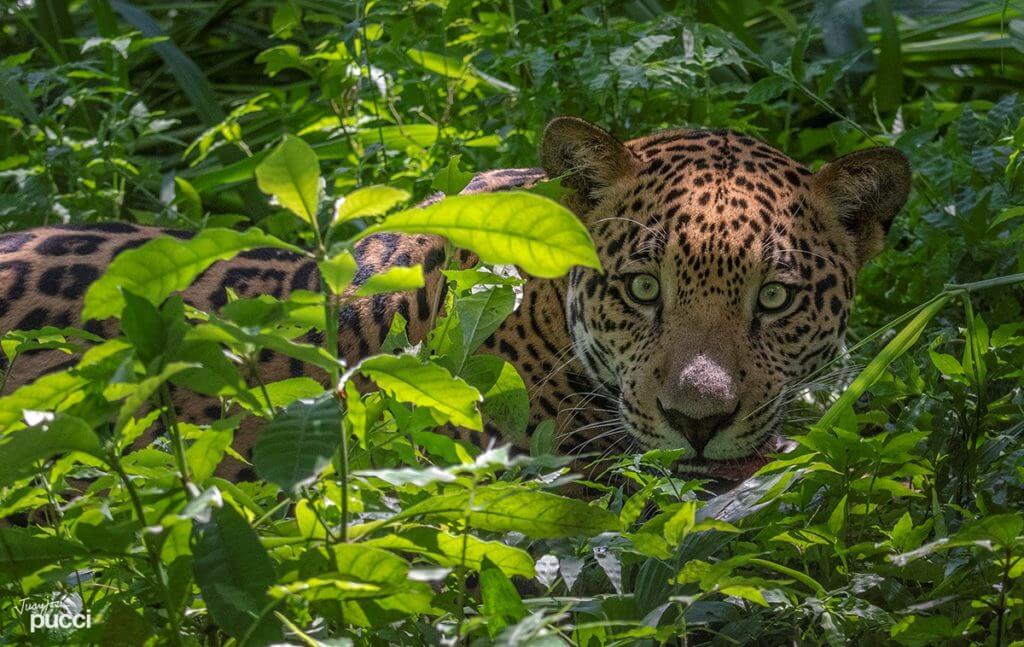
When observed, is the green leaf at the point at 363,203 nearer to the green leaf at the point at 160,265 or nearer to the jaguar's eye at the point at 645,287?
the green leaf at the point at 160,265

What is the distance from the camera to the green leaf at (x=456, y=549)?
2092 millimetres

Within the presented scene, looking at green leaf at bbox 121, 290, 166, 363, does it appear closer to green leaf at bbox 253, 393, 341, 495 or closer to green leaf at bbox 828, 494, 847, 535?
green leaf at bbox 253, 393, 341, 495

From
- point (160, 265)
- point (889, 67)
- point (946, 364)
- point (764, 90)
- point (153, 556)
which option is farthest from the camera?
point (889, 67)

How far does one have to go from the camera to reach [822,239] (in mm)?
3881

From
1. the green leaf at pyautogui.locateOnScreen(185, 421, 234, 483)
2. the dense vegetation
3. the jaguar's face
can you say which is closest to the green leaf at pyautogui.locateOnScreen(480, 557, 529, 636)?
the dense vegetation

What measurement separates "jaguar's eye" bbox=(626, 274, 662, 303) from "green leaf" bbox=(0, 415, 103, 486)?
6.98ft

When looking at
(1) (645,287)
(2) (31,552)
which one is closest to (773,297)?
(1) (645,287)

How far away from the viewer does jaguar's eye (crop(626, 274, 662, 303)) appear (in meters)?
3.77

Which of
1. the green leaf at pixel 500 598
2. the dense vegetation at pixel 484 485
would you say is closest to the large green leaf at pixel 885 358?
the dense vegetation at pixel 484 485

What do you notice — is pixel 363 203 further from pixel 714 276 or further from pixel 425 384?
pixel 714 276

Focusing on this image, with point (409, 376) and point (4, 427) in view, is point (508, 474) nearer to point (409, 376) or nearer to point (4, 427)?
point (409, 376)

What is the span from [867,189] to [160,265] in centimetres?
→ 256

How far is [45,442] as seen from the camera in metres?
1.82
